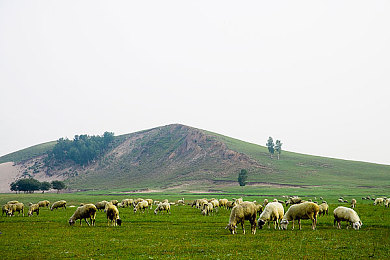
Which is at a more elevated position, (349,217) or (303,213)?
(303,213)

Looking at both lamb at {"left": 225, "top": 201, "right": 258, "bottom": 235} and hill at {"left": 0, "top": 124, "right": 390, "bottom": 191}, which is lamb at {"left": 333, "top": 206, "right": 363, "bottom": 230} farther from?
hill at {"left": 0, "top": 124, "right": 390, "bottom": 191}

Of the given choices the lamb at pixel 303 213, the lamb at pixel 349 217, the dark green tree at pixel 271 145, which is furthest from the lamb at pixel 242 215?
the dark green tree at pixel 271 145

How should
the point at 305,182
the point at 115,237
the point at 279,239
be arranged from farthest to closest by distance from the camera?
the point at 305,182
the point at 115,237
the point at 279,239

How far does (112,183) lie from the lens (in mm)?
185000

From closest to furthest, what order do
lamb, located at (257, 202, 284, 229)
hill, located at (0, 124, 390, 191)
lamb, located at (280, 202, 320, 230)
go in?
A: lamb, located at (280, 202, 320, 230) → lamb, located at (257, 202, 284, 229) → hill, located at (0, 124, 390, 191)

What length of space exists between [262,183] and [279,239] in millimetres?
128174

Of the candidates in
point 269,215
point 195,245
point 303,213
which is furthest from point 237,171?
point 195,245

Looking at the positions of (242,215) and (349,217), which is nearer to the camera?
(242,215)

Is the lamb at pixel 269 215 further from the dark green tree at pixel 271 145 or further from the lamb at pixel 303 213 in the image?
the dark green tree at pixel 271 145

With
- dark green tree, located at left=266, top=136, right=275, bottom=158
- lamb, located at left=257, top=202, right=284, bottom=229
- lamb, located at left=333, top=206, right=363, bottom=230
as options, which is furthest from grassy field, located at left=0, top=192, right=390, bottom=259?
dark green tree, located at left=266, top=136, right=275, bottom=158

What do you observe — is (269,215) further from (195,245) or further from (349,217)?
(195,245)

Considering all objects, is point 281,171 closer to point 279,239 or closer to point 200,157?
point 200,157

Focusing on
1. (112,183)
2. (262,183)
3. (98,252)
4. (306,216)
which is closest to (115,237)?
(98,252)

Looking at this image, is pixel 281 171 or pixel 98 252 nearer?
pixel 98 252
